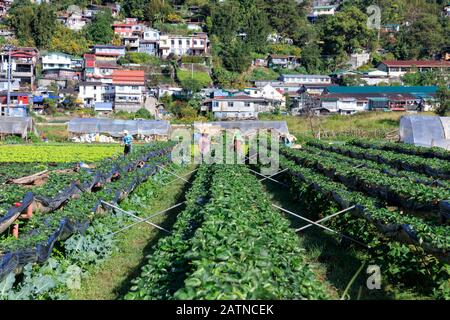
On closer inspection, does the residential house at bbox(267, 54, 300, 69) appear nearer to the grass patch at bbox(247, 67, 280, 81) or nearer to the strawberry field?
the grass patch at bbox(247, 67, 280, 81)

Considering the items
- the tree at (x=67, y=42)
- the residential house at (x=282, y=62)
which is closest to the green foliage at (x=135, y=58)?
the tree at (x=67, y=42)

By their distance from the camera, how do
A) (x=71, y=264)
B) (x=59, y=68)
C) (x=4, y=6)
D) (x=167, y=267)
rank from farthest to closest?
(x=4, y=6) < (x=59, y=68) < (x=71, y=264) < (x=167, y=267)

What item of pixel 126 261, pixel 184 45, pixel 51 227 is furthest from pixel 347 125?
pixel 51 227

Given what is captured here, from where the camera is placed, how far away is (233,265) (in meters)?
5.21

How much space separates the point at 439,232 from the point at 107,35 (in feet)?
231

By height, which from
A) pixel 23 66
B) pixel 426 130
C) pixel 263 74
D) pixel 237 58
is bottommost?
pixel 426 130

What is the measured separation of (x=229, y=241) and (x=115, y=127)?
3446 cm

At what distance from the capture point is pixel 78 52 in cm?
6894

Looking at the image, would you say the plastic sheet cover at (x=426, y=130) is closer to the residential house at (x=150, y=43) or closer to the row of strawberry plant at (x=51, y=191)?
the row of strawberry plant at (x=51, y=191)

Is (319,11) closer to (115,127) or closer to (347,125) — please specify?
(347,125)

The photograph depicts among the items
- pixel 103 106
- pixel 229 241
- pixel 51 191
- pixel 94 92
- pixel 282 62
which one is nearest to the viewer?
pixel 229 241

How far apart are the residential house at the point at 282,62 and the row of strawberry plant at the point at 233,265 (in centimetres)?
6706

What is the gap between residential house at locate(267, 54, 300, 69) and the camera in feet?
241
